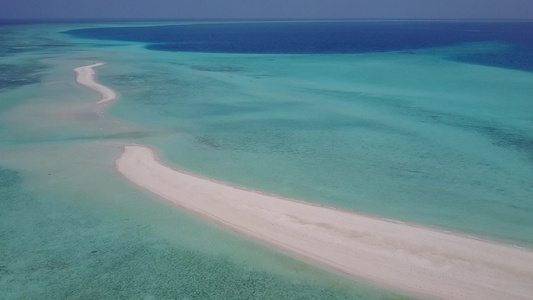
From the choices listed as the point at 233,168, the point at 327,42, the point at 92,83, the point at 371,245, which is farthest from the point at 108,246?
the point at 327,42

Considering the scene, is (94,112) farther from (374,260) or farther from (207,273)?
(374,260)

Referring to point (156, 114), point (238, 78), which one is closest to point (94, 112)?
point (156, 114)

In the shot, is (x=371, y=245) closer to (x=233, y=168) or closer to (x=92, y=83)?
(x=233, y=168)

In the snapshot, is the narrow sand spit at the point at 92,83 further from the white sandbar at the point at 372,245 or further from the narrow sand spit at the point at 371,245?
the white sandbar at the point at 372,245

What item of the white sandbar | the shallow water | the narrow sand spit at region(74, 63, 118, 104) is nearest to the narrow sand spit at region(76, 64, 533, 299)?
the white sandbar

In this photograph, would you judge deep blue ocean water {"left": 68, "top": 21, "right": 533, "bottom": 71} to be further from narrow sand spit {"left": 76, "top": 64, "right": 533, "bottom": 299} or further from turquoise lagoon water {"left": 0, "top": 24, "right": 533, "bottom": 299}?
narrow sand spit {"left": 76, "top": 64, "right": 533, "bottom": 299}

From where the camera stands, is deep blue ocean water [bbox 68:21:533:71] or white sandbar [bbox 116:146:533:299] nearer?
white sandbar [bbox 116:146:533:299]
